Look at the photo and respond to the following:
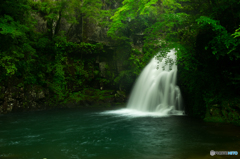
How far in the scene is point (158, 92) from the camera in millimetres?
13516

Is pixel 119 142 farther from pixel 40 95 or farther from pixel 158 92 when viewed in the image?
pixel 40 95

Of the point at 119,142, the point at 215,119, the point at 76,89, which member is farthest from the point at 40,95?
the point at 215,119

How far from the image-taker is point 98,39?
66.8 ft

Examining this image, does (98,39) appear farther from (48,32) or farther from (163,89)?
(163,89)

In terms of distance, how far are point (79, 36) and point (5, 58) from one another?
9770mm

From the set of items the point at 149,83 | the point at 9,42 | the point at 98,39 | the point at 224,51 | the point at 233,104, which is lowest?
the point at 233,104

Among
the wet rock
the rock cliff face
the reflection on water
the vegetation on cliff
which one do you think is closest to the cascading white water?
the vegetation on cliff

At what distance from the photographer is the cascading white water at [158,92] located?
→ 1247 centimetres

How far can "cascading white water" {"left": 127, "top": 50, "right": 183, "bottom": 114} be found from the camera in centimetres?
1247

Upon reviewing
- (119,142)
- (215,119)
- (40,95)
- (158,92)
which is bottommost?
(119,142)

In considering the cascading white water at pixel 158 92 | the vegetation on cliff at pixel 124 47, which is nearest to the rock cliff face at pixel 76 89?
the vegetation on cliff at pixel 124 47

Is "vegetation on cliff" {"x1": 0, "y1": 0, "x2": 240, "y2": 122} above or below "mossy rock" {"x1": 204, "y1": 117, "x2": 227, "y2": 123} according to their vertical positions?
above

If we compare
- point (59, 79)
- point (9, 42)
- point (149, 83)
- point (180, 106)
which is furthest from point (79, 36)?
point (180, 106)

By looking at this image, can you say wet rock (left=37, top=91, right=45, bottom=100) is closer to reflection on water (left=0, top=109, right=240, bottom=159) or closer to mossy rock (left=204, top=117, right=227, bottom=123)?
reflection on water (left=0, top=109, right=240, bottom=159)
